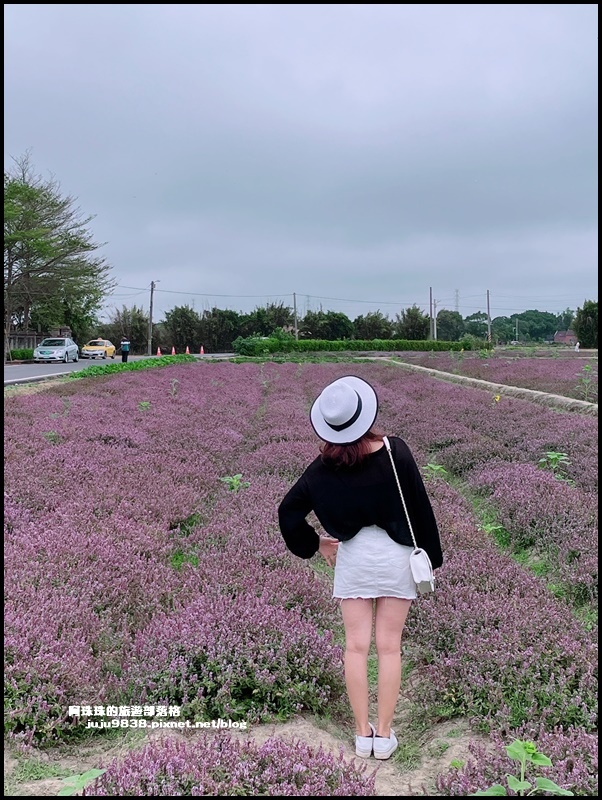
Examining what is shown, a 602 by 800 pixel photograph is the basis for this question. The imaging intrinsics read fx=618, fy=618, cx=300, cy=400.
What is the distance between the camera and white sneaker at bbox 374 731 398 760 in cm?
252

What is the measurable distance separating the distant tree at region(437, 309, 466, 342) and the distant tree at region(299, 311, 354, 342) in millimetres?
22656

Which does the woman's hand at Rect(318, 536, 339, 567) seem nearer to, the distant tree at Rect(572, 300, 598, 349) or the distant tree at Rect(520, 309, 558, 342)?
the distant tree at Rect(572, 300, 598, 349)

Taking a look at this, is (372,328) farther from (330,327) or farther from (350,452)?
(350,452)

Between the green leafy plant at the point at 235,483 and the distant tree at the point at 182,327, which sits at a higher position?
the distant tree at the point at 182,327

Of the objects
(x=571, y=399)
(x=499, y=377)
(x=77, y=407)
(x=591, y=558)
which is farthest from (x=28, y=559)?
(x=499, y=377)

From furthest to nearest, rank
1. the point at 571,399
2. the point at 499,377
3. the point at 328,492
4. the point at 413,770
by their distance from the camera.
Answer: the point at 499,377 < the point at 571,399 < the point at 328,492 < the point at 413,770

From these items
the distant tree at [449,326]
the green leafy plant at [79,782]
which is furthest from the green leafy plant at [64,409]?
the distant tree at [449,326]

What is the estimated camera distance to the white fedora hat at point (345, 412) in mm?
2539

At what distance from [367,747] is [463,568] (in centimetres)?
169

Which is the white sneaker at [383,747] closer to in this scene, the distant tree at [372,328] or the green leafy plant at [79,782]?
the green leafy plant at [79,782]

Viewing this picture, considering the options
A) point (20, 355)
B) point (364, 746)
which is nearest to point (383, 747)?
point (364, 746)

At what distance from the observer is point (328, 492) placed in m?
2.62

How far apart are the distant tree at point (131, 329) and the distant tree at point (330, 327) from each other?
1761 cm

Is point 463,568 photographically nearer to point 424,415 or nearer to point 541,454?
point 541,454
